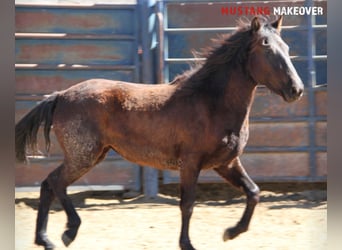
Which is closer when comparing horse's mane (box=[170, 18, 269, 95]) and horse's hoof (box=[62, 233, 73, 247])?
horse's hoof (box=[62, 233, 73, 247])

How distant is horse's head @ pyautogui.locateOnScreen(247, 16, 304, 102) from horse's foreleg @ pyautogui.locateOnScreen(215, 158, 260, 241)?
2.47 feet

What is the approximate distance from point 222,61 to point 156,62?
93.7 inches

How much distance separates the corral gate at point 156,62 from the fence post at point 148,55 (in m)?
0.01

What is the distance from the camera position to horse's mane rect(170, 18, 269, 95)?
6039mm

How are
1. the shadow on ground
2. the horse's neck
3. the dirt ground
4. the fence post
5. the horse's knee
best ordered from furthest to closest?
the fence post → the shadow on ground → the dirt ground → the horse's knee → the horse's neck

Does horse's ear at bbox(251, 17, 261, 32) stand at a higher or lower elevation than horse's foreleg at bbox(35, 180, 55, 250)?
higher

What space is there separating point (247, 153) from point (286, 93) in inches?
104

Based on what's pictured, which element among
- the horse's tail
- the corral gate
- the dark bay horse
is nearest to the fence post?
the corral gate

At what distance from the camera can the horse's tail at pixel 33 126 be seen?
621 centimetres

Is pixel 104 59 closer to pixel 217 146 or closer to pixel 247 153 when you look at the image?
pixel 247 153

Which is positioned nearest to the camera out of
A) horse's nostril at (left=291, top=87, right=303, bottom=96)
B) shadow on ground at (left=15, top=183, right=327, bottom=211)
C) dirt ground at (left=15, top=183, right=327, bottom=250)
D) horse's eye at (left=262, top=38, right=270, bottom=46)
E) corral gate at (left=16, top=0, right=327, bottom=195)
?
horse's nostril at (left=291, top=87, right=303, bottom=96)

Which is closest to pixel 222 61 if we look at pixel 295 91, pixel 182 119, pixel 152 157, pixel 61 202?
pixel 182 119

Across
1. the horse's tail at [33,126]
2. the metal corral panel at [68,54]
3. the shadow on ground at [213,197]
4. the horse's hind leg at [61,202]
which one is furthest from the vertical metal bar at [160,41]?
the horse's hind leg at [61,202]

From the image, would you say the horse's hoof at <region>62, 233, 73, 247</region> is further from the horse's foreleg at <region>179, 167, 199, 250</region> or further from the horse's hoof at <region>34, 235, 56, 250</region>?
the horse's foreleg at <region>179, 167, 199, 250</region>
